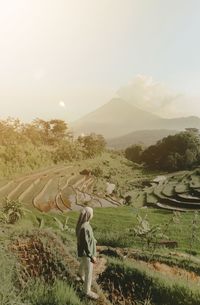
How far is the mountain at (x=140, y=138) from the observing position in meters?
13.1

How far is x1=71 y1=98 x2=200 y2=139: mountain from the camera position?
13.2 m

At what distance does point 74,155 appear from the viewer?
12477 mm

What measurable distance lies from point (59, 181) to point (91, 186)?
84cm

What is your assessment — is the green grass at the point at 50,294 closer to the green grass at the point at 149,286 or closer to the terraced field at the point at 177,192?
the green grass at the point at 149,286

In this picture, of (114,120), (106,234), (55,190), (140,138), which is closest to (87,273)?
(106,234)

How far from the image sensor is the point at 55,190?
11.9m

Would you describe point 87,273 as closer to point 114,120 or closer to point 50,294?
point 50,294

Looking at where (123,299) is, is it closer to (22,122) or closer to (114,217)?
(114,217)

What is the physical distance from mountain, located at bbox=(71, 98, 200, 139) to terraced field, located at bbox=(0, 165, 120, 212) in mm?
1270

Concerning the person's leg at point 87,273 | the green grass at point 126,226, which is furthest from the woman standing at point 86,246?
the green grass at point 126,226

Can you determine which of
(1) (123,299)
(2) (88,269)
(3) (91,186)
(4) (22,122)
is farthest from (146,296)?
(4) (22,122)

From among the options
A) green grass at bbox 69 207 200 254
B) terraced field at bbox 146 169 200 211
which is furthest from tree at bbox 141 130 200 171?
green grass at bbox 69 207 200 254

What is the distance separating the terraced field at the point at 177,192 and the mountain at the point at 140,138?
118 centimetres

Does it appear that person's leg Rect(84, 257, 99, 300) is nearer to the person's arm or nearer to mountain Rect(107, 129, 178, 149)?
the person's arm
